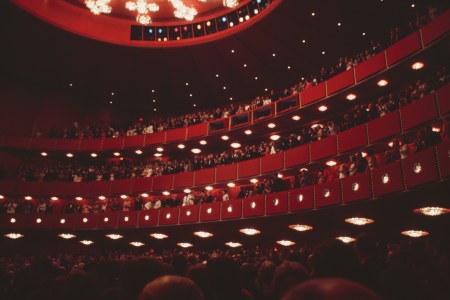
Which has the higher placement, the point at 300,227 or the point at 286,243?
the point at 300,227

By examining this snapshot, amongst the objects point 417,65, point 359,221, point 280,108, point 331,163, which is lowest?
point 359,221

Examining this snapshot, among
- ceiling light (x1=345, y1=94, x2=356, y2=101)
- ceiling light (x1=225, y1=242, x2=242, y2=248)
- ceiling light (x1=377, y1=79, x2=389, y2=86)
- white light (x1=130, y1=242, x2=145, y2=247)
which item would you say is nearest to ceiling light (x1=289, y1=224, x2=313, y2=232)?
ceiling light (x1=225, y1=242, x2=242, y2=248)

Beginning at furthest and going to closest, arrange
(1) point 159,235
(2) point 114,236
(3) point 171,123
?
(3) point 171,123
(2) point 114,236
(1) point 159,235

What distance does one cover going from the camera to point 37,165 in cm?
2308

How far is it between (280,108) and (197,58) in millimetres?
5446

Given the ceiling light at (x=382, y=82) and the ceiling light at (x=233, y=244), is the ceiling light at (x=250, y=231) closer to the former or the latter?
the ceiling light at (x=233, y=244)

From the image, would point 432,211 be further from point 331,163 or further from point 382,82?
point 382,82

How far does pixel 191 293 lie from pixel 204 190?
1869 cm

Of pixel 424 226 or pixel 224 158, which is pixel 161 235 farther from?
pixel 424 226

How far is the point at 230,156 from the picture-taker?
738 inches

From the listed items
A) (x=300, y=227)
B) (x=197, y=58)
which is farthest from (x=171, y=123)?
(x=300, y=227)

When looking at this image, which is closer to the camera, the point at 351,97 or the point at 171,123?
the point at 351,97

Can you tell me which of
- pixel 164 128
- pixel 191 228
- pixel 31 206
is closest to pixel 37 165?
pixel 31 206

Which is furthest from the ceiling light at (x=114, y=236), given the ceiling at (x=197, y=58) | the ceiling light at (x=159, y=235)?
the ceiling at (x=197, y=58)
